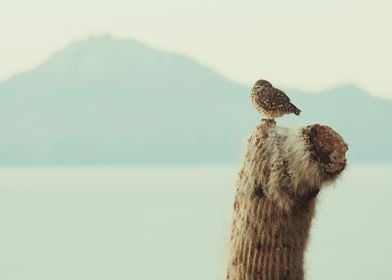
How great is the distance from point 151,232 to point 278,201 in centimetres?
4098

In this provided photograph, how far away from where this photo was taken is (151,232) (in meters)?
44.2

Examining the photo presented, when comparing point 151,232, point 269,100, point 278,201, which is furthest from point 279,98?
point 151,232

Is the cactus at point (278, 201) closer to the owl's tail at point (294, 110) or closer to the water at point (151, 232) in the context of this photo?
the water at point (151, 232)

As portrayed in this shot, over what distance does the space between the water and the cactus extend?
0.24 ft

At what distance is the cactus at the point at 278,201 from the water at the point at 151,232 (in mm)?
74

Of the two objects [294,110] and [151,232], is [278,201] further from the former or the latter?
[151,232]

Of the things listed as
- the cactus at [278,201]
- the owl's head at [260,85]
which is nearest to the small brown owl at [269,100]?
the owl's head at [260,85]

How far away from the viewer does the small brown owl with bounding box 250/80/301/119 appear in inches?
143

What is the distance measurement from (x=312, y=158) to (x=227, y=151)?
109m

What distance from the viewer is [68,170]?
11894 cm

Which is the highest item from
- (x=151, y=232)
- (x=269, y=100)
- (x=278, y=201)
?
(x=151, y=232)

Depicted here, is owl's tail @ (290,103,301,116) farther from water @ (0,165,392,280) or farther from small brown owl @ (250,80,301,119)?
water @ (0,165,392,280)

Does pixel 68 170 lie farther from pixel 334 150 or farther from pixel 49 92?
pixel 334 150

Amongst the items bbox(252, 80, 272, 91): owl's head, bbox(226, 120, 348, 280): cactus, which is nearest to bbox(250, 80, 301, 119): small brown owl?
bbox(252, 80, 272, 91): owl's head
